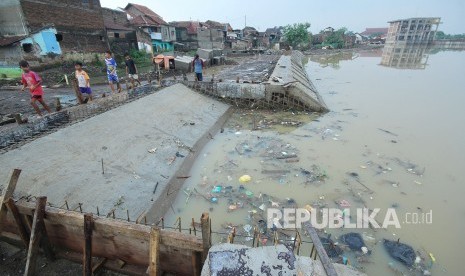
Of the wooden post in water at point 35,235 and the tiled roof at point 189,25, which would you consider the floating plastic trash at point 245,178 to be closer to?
the wooden post in water at point 35,235

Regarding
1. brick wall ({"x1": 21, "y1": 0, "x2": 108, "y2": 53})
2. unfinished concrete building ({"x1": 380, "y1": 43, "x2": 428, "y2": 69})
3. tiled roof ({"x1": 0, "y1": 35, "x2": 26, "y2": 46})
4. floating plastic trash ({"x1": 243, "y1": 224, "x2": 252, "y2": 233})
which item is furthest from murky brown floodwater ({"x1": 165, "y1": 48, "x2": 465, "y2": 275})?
brick wall ({"x1": 21, "y1": 0, "x2": 108, "y2": 53})

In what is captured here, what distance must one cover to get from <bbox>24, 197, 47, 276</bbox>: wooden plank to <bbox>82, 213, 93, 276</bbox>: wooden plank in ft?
1.97

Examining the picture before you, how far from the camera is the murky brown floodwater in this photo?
14.1 feet

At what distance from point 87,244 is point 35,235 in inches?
24.3

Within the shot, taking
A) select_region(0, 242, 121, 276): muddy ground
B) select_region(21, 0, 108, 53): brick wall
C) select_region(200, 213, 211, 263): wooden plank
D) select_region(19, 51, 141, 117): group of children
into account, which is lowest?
select_region(0, 242, 121, 276): muddy ground

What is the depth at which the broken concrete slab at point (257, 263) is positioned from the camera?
1.74 metres

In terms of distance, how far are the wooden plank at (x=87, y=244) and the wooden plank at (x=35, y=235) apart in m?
0.60

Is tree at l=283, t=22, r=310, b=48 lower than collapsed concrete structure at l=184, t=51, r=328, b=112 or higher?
higher

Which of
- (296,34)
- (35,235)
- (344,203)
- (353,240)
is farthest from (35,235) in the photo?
(296,34)

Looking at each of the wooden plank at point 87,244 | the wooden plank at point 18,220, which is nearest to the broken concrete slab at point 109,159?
the wooden plank at point 18,220

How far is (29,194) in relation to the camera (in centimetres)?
382

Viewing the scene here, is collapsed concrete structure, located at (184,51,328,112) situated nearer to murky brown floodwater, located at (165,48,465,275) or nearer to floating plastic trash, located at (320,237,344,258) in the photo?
murky brown floodwater, located at (165,48,465,275)

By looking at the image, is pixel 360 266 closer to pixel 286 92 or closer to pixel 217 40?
pixel 286 92

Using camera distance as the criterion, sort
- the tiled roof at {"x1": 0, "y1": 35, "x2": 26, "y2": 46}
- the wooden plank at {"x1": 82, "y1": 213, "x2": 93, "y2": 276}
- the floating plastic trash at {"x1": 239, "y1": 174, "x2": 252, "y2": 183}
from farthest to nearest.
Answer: the tiled roof at {"x1": 0, "y1": 35, "x2": 26, "y2": 46} < the floating plastic trash at {"x1": 239, "y1": 174, "x2": 252, "y2": 183} < the wooden plank at {"x1": 82, "y1": 213, "x2": 93, "y2": 276}
